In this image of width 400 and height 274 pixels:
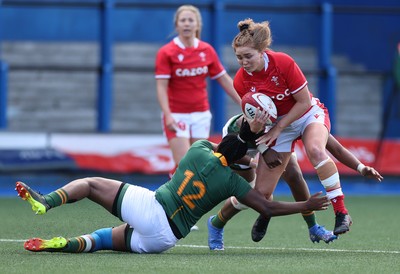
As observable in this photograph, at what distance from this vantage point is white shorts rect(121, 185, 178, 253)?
6.97 metres

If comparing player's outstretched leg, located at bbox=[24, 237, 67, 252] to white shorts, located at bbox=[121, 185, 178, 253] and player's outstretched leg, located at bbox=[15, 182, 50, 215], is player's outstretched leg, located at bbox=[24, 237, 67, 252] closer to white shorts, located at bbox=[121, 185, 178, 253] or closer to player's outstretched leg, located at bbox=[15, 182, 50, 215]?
player's outstretched leg, located at bbox=[15, 182, 50, 215]

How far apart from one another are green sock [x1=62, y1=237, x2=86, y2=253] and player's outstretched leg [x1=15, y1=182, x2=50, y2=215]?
0.40 metres

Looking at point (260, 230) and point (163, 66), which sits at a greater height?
point (163, 66)

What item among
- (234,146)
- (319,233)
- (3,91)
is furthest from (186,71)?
(3,91)

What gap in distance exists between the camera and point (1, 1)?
1573 cm

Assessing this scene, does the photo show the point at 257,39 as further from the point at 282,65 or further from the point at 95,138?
the point at 95,138

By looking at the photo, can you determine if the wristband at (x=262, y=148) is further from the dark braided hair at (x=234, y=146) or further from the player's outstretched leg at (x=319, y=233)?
the player's outstretched leg at (x=319, y=233)

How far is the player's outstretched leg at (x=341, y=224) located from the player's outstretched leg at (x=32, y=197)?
2001 mm

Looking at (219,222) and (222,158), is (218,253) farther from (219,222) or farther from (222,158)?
(222,158)

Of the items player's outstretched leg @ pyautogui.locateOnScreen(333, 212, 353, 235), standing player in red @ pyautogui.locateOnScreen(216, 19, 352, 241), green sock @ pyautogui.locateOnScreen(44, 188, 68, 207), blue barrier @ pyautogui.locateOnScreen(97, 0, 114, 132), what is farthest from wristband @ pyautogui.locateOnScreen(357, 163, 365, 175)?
blue barrier @ pyautogui.locateOnScreen(97, 0, 114, 132)

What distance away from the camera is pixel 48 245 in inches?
277

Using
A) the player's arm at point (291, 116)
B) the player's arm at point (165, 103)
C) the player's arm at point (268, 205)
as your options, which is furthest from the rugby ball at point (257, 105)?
the player's arm at point (165, 103)

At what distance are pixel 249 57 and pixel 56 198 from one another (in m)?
1.72

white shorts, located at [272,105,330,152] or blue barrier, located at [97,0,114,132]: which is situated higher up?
white shorts, located at [272,105,330,152]
